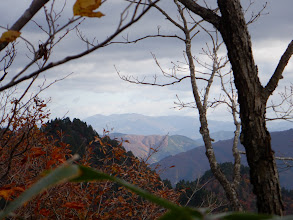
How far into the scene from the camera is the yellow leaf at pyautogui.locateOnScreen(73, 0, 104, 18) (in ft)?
4.34

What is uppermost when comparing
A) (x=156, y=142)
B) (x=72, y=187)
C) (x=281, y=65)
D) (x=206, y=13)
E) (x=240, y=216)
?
(x=156, y=142)

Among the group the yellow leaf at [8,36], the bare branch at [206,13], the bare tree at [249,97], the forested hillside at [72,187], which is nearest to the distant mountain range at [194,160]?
the forested hillside at [72,187]

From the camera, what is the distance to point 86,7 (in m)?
1.33

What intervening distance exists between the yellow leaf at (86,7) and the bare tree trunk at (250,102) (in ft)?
7.05

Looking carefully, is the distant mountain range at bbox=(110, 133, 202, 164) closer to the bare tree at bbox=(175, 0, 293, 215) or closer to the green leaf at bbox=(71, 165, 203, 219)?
the bare tree at bbox=(175, 0, 293, 215)

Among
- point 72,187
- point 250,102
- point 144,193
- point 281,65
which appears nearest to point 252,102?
point 250,102

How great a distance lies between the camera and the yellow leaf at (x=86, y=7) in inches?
52.1

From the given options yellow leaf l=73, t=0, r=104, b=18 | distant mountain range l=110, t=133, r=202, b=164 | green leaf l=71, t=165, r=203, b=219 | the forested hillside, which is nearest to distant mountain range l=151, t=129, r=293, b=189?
distant mountain range l=110, t=133, r=202, b=164

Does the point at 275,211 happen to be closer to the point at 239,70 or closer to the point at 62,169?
the point at 239,70

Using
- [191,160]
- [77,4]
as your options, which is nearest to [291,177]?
[191,160]

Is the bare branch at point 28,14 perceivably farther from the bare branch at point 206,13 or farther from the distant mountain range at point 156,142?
the distant mountain range at point 156,142

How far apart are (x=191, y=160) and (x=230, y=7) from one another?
361 feet

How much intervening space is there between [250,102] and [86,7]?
223cm

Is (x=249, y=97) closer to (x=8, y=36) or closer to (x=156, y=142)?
(x=8, y=36)
